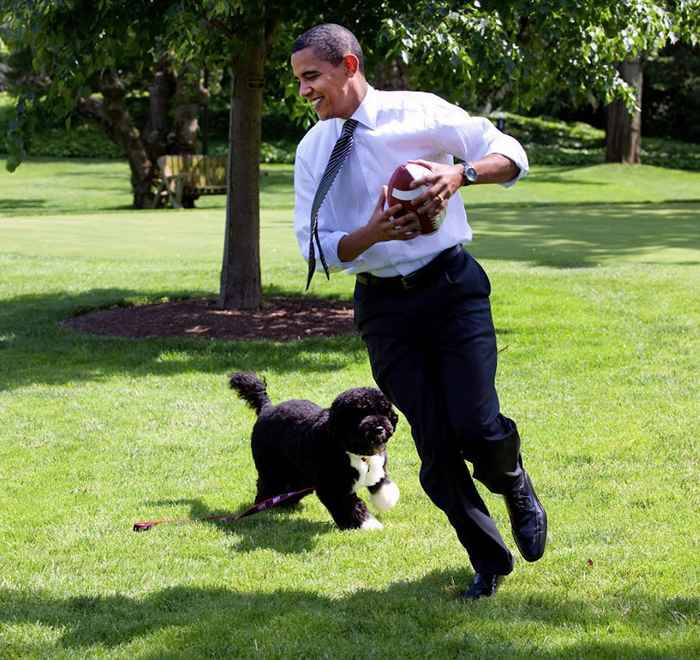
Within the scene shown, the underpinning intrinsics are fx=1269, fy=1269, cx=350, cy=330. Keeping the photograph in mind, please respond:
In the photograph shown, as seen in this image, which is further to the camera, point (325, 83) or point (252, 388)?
point (252, 388)

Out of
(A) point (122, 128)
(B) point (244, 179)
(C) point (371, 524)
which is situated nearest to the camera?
(C) point (371, 524)

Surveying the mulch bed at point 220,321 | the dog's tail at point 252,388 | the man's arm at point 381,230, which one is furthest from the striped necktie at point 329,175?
the mulch bed at point 220,321

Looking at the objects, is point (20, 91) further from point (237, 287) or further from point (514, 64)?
point (514, 64)

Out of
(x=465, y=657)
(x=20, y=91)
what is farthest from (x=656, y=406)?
(x=20, y=91)

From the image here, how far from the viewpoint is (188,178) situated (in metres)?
29.5

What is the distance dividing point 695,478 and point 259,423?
229 cm

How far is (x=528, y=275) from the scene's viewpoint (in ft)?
50.0

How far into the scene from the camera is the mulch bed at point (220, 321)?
11.8m

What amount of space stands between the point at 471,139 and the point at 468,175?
34cm

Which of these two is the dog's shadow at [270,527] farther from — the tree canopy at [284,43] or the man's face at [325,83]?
the tree canopy at [284,43]

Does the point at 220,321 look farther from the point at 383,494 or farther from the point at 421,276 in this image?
the point at 421,276

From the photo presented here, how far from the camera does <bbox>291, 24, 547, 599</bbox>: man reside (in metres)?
4.64

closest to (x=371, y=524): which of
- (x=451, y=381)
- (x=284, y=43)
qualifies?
(x=451, y=381)

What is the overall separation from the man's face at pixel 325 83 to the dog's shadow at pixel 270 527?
2.05 m
